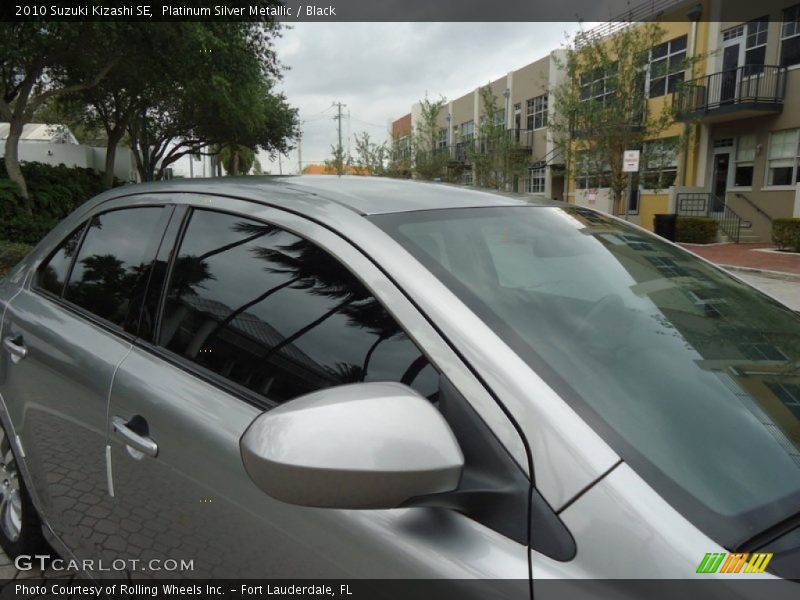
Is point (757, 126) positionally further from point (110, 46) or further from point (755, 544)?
point (755, 544)

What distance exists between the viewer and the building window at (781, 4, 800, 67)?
20.1m

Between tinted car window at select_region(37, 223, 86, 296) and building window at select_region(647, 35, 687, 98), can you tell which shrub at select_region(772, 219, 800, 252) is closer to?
building window at select_region(647, 35, 687, 98)

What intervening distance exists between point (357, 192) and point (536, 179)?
1479 inches

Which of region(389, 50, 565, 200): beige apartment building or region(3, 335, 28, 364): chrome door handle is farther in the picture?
region(389, 50, 565, 200): beige apartment building

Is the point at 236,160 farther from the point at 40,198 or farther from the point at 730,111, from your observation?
the point at 730,111

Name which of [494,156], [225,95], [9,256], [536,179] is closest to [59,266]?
[9,256]

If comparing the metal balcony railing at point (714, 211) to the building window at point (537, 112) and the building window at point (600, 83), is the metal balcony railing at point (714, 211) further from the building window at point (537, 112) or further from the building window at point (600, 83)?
the building window at point (537, 112)

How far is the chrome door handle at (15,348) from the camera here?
231cm

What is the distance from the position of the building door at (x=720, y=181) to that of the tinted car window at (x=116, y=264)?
24.7m

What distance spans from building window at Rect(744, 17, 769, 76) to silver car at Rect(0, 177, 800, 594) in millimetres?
23621

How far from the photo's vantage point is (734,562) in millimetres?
952

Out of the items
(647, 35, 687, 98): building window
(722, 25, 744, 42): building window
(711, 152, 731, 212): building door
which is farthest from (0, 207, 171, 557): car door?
(722, 25, 744, 42): building window

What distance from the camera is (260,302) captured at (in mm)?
1645

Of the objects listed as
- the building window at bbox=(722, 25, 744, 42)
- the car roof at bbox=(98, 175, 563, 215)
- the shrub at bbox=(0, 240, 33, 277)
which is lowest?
the shrub at bbox=(0, 240, 33, 277)
